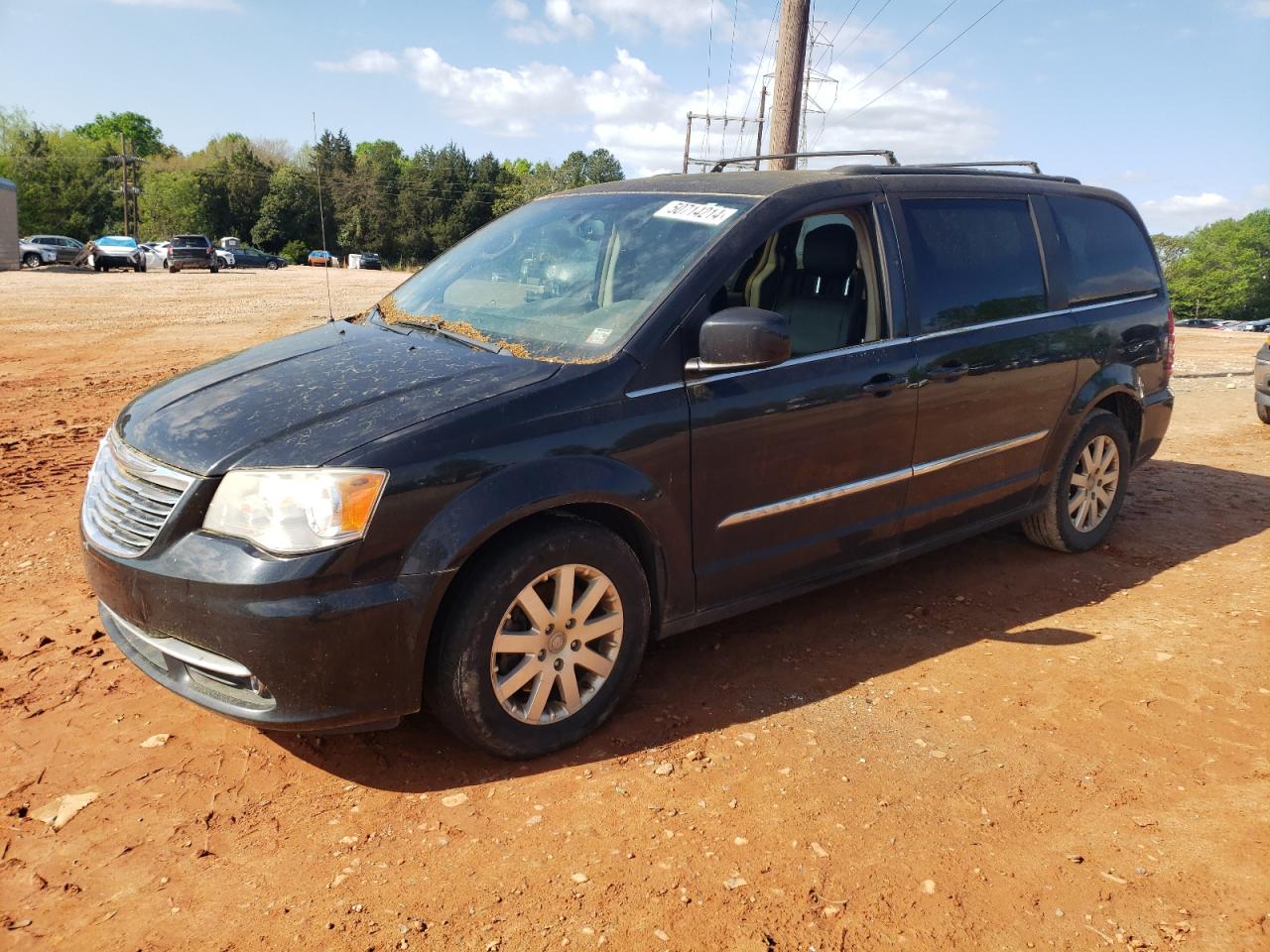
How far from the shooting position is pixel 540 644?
10.3 feet

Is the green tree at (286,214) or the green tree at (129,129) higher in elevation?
the green tree at (129,129)

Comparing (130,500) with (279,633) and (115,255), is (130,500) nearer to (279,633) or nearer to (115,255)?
(279,633)

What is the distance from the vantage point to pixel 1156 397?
18.4ft

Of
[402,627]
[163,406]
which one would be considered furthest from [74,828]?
[163,406]

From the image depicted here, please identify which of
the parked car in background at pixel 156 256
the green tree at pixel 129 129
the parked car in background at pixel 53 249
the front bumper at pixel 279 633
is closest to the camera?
the front bumper at pixel 279 633

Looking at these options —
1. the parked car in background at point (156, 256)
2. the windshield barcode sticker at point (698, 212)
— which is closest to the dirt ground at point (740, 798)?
the windshield barcode sticker at point (698, 212)

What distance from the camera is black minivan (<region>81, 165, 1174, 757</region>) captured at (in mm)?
2818

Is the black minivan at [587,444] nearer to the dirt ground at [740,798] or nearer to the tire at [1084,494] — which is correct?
the tire at [1084,494]

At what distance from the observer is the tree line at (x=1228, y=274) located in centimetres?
8394

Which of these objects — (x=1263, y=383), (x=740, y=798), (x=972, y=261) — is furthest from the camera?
(x=1263, y=383)

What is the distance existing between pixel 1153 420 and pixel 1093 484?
0.66 meters

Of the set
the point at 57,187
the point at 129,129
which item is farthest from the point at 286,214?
the point at 129,129

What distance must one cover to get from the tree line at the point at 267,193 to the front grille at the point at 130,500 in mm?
65098

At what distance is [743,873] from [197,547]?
1830mm
